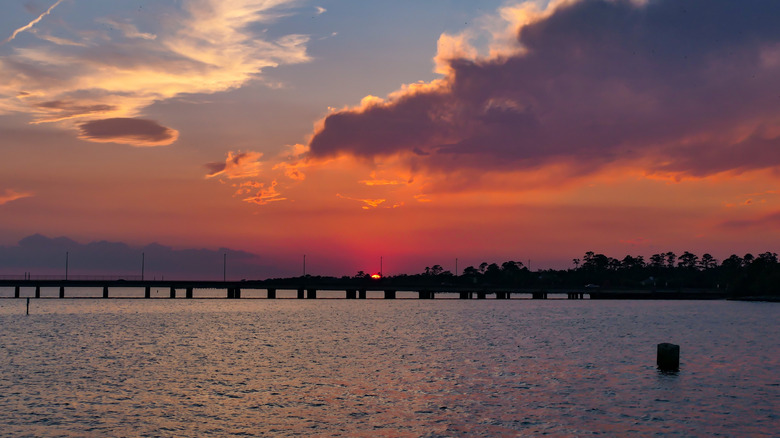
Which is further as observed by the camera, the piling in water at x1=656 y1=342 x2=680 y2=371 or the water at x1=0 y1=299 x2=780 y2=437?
the piling in water at x1=656 y1=342 x2=680 y2=371

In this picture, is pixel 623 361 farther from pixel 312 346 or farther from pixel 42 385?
pixel 42 385

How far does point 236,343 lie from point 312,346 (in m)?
11.2

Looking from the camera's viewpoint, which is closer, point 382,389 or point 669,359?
point 382,389

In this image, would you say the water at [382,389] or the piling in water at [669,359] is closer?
the water at [382,389]

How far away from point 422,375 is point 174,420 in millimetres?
22995

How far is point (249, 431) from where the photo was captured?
3316 cm

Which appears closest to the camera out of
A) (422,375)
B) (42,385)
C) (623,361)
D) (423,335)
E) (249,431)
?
(249,431)

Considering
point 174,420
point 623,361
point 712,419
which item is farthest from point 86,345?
point 712,419

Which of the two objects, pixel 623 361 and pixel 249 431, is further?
pixel 623 361

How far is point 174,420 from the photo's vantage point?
117 feet

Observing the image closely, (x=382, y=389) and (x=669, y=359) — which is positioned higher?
(x=669, y=359)

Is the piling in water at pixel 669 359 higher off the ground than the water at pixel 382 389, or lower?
higher

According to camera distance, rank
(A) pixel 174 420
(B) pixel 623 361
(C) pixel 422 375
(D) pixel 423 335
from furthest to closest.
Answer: (D) pixel 423 335, (B) pixel 623 361, (C) pixel 422 375, (A) pixel 174 420

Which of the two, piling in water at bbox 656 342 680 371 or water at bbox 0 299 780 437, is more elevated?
piling in water at bbox 656 342 680 371
